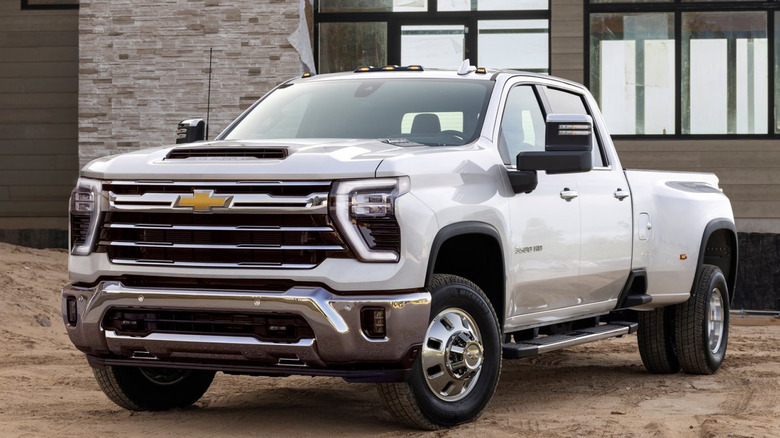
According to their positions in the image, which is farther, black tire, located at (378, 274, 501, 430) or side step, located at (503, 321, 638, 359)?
side step, located at (503, 321, 638, 359)

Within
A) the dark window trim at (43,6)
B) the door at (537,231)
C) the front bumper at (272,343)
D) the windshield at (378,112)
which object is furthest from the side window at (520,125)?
the dark window trim at (43,6)

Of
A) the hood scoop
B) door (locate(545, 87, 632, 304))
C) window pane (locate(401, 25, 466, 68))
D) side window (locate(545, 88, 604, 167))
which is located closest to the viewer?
the hood scoop

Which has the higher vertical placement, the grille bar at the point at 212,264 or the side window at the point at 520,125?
the side window at the point at 520,125

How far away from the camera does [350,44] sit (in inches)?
682

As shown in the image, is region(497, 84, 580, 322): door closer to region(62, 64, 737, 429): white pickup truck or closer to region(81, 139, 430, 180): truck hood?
region(62, 64, 737, 429): white pickup truck

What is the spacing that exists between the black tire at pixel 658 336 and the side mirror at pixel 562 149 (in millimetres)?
2661

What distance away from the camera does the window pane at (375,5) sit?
17.2 metres

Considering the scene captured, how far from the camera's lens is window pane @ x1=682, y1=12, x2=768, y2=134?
1689 centimetres

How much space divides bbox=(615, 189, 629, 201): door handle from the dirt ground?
1.24 metres

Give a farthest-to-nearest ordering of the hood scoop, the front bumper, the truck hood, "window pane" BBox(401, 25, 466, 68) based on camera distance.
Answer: "window pane" BBox(401, 25, 466, 68) → the hood scoop → the truck hood → the front bumper

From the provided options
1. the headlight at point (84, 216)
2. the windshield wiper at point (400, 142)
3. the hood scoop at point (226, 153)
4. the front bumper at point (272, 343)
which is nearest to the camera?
the front bumper at point (272, 343)

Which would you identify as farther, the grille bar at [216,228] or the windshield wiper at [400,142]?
the windshield wiper at [400,142]

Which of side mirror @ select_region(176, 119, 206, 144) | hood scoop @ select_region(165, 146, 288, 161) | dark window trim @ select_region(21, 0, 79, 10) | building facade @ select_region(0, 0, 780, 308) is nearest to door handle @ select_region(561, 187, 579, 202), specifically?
hood scoop @ select_region(165, 146, 288, 161)

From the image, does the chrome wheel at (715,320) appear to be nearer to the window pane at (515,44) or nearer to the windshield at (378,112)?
the windshield at (378,112)
